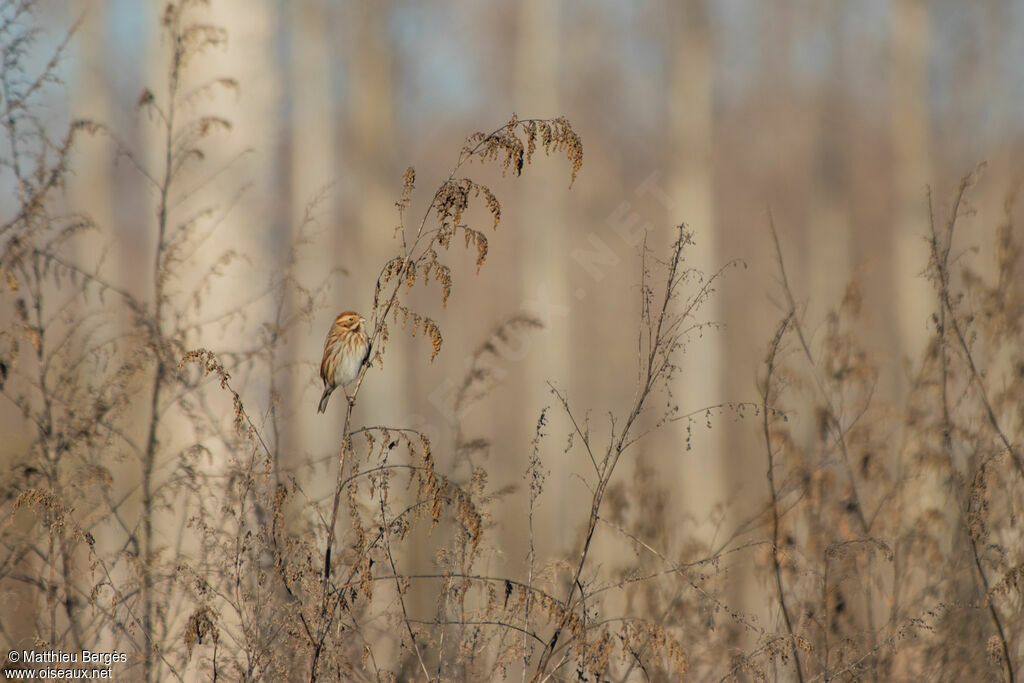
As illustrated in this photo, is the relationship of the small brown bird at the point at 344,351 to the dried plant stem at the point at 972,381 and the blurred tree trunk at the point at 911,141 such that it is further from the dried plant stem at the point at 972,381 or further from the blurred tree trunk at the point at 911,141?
the blurred tree trunk at the point at 911,141

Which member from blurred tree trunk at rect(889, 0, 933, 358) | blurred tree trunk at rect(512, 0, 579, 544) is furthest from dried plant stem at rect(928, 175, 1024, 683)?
blurred tree trunk at rect(512, 0, 579, 544)

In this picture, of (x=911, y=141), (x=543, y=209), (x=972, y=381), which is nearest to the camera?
(x=972, y=381)

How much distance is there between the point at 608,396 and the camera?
19.3 metres

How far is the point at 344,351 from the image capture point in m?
3.70

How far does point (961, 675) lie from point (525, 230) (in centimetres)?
895

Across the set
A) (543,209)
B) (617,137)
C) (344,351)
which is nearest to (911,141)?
(543,209)

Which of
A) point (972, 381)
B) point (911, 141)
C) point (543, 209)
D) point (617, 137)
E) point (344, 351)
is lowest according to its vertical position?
point (972, 381)

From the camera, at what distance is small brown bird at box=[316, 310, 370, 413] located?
365 centimetres

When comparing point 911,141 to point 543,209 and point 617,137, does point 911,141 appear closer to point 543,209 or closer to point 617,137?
point 543,209

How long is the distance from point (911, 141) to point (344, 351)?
A: 8.68 meters

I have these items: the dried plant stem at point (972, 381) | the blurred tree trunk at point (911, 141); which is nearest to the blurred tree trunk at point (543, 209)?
the blurred tree trunk at point (911, 141)

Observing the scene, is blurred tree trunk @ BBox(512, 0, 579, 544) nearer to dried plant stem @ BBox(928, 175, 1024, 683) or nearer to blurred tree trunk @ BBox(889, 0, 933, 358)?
blurred tree trunk @ BBox(889, 0, 933, 358)

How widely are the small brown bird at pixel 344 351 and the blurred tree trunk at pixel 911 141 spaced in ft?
25.6

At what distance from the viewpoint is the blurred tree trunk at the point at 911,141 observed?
9773 mm
